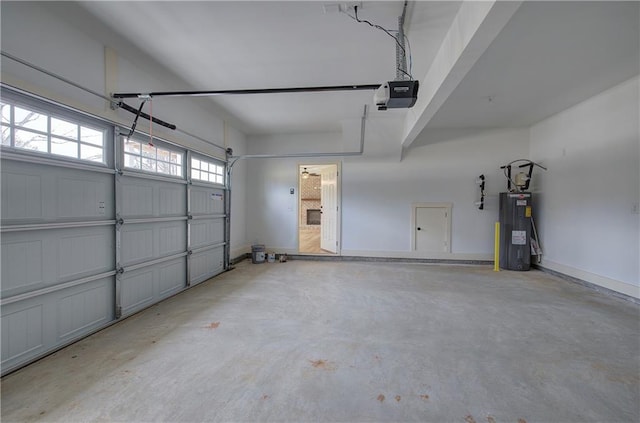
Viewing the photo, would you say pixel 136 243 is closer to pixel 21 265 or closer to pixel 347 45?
pixel 21 265

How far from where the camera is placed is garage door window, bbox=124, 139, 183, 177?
2811 millimetres

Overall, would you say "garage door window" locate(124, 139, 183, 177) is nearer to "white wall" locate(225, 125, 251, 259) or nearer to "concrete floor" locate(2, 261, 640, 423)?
"white wall" locate(225, 125, 251, 259)

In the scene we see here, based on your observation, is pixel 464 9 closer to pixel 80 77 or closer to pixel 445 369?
pixel 445 369

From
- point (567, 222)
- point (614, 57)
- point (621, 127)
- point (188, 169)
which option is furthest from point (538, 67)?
point (188, 169)

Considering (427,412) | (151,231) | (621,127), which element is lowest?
(427,412)

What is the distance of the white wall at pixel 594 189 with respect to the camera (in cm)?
334

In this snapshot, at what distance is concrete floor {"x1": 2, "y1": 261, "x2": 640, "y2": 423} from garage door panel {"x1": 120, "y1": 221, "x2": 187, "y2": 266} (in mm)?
625

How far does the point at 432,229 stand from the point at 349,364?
420 cm

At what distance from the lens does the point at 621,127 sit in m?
3.45

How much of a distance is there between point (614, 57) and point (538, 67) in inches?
27.8

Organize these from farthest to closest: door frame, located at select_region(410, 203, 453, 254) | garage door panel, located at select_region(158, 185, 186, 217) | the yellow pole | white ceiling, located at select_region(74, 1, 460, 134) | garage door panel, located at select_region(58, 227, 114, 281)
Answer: door frame, located at select_region(410, 203, 453, 254) < the yellow pole < garage door panel, located at select_region(158, 185, 186, 217) < garage door panel, located at select_region(58, 227, 114, 281) < white ceiling, located at select_region(74, 1, 460, 134)

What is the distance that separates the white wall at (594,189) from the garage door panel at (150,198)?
5.95m

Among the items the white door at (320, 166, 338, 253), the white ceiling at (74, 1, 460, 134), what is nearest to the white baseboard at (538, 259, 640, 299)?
the white ceiling at (74, 1, 460, 134)

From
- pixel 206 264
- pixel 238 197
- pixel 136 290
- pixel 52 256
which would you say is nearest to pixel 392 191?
pixel 238 197
